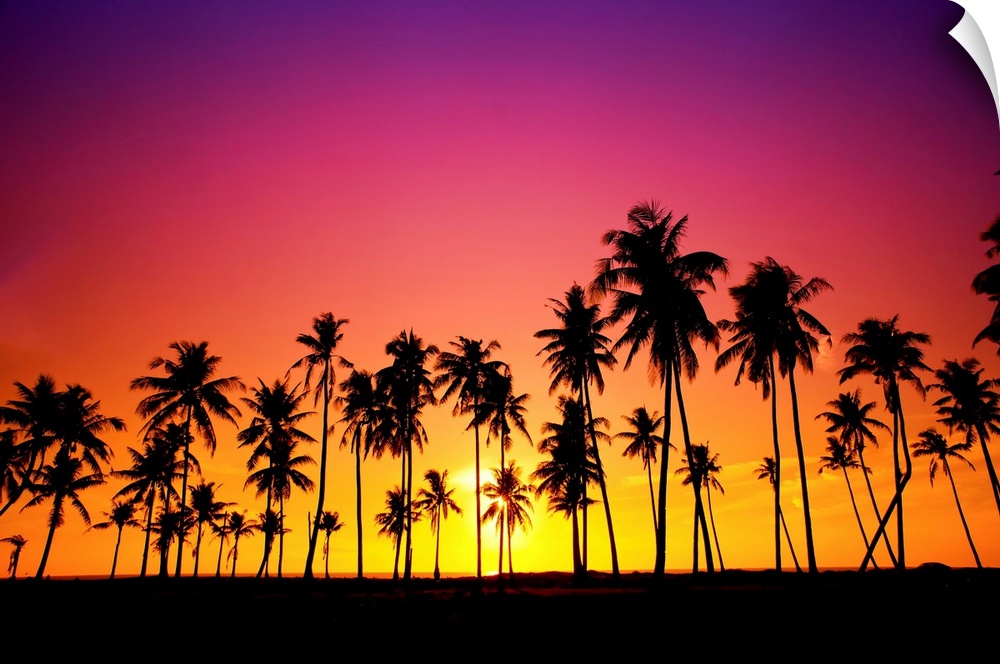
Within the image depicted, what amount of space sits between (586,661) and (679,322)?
16464 millimetres

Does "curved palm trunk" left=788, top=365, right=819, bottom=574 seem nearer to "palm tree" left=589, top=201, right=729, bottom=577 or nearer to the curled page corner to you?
"palm tree" left=589, top=201, right=729, bottom=577

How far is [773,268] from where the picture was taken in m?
28.1

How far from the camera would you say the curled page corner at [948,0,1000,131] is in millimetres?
5012

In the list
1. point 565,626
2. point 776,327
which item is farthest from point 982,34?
point 776,327

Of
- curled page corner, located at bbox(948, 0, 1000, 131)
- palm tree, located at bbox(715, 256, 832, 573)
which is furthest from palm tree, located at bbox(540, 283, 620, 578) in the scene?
curled page corner, located at bbox(948, 0, 1000, 131)

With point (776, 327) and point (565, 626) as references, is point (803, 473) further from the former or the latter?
point (565, 626)

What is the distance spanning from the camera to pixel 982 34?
17.0ft

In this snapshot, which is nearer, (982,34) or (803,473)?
(982,34)

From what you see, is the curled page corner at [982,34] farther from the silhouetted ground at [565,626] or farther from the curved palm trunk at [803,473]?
the curved palm trunk at [803,473]

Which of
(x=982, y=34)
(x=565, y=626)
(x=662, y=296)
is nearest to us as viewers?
(x=982, y=34)

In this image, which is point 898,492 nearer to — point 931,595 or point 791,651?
point 931,595

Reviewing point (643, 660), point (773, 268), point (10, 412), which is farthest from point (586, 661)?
point (10, 412)

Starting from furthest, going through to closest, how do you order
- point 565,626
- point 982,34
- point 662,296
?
point 662,296
point 565,626
point 982,34

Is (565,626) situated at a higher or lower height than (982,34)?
lower
